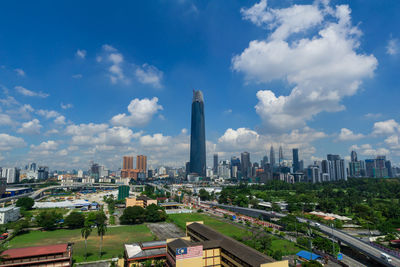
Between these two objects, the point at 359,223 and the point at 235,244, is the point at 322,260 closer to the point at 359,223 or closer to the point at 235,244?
the point at 235,244

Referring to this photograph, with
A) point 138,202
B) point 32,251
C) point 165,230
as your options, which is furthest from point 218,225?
point 32,251

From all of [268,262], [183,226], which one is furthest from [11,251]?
[183,226]

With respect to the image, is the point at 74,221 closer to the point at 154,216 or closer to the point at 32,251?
the point at 154,216

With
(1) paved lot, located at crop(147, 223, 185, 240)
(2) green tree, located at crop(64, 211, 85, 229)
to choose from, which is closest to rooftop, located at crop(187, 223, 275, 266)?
(1) paved lot, located at crop(147, 223, 185, 240)

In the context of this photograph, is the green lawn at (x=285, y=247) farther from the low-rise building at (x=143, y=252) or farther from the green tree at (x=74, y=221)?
the green tree at (x=74, y=221)

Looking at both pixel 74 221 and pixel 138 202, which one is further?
pixel 138 202

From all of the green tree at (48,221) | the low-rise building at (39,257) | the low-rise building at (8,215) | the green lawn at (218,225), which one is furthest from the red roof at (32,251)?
the low-rise building at (8,215)

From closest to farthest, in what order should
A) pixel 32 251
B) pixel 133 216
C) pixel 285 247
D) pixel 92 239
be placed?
pixel 32 251, pixel 285 247, pixel 92 239, pixel 133 216
